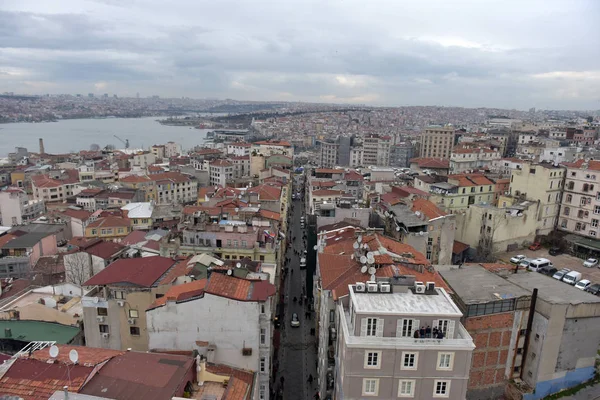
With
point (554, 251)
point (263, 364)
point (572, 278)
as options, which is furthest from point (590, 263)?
point (263, 364)

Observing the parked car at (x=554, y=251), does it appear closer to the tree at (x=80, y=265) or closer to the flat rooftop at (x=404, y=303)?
the flat rooftop at (x=404, y=303)

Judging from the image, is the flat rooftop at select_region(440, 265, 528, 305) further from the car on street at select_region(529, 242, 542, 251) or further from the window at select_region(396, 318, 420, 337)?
the car on street at select_region(529, 242, 542, 251)

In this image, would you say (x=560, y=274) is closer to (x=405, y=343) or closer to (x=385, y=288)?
(x=385, y=288)

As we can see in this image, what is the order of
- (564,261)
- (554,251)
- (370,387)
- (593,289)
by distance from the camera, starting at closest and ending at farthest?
1. (370,387)
2. (593,289)
3. (564,261)
4. (554,251)

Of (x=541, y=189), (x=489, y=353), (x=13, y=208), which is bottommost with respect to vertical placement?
(x=13, y=208)

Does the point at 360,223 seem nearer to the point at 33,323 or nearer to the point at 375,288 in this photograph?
the point at 375,288

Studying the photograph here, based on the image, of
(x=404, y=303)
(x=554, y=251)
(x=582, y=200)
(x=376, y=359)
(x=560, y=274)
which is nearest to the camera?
(x=376, y=359)
